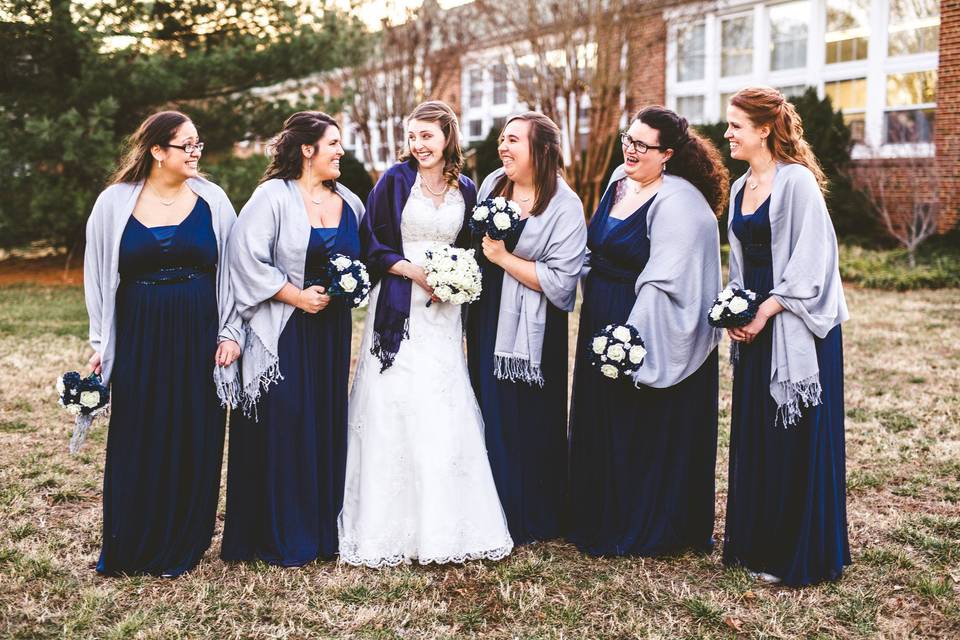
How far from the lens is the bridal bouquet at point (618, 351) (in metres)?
4.07

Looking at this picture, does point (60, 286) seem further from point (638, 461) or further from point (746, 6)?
point (746, 6)

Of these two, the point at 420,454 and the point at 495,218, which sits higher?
the point at 495,218

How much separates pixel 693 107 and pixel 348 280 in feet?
56.3

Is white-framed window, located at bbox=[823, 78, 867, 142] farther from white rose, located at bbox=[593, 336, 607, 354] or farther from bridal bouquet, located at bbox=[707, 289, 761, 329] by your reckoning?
white rose, located at bbox=[593, 336, 607, 354]

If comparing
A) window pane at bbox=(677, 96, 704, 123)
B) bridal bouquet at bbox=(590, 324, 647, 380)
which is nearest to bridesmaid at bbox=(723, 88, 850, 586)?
bridal bouquet at bbox=(590, 324, 647, 380)

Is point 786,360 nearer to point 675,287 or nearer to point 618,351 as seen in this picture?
point 675,287

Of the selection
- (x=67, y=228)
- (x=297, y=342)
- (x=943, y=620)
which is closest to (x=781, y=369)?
(x=943, y=620)

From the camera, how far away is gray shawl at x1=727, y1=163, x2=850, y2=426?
3863 mm

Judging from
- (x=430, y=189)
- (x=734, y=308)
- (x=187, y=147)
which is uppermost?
(x=187, y=147)

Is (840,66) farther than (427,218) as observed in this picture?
Yes

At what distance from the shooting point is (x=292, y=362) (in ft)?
13.9

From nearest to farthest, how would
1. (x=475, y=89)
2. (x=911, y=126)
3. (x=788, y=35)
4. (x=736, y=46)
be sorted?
(x=911, y=126), (x=788, y=35), (x=736, y=46), (x=475, y=89)

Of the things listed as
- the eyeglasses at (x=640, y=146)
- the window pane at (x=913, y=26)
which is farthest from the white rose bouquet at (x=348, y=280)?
the window pane at (x=913, y=26)

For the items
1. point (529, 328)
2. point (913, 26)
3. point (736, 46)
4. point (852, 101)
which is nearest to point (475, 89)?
point (736, 46)
